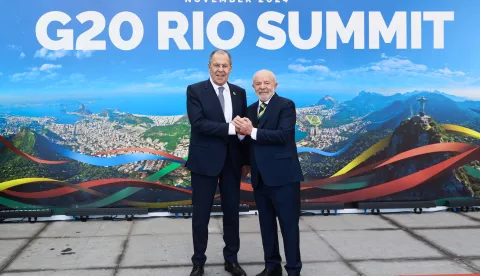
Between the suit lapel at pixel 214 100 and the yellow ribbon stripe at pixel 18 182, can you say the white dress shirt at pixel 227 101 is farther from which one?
the yellow ribbon stripe at pixel 18 182

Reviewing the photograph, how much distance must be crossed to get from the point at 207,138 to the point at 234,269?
0.92 metres

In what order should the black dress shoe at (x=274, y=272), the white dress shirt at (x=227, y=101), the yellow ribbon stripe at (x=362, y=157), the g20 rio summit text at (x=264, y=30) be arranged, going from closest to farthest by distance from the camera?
the black dress shoe at (x=274, y=272) → the white dress shirt at (x=227, y=101) → the g20 rio summit text at (x=264, y=30) → the yellow ribbon stripe at (x=362, y=157)

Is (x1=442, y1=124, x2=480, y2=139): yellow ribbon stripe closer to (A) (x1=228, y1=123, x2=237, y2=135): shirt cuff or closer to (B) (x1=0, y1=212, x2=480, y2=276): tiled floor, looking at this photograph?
(B) (x1=0, y1=212, x2=480, y2=276): tiled floor

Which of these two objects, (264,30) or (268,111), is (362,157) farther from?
(268,111)

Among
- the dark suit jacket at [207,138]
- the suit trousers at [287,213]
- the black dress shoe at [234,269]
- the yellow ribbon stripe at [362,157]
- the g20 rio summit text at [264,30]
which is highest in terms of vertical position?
the g20 rio summit text at [264,30]

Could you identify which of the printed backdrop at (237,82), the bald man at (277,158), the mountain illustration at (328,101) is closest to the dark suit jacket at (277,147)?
the bald man at (277,158)

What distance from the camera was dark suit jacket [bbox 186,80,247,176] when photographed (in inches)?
131

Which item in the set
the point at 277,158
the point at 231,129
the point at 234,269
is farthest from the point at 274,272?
the point at 231,129

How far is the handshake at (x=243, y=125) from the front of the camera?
314cm

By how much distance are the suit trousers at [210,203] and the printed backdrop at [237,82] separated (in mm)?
1834

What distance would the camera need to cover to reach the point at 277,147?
3197 mm

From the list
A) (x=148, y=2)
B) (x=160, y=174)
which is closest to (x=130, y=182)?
(x=160, y=174)

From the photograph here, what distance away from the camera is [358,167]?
5363 mm

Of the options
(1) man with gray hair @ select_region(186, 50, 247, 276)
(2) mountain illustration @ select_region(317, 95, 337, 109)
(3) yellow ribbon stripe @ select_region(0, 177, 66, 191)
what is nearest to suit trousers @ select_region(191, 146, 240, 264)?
(1) man with gray hair @ select_region(186, 50, 247, 276)
